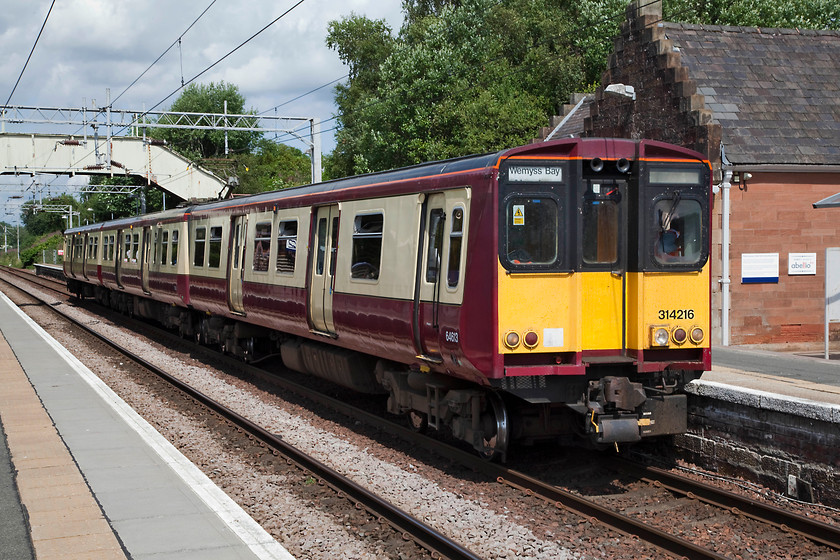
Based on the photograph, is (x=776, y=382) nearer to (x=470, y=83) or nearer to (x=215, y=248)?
(x=215, y=248)

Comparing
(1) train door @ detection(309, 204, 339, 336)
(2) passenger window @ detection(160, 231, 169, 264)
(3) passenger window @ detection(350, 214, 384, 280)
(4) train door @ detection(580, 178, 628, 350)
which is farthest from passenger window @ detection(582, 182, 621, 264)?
(2) passenger window @ detection(160, 231, 169, 264)

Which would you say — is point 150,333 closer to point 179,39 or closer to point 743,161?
point 179,39

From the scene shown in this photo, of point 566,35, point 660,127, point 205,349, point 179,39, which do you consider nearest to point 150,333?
point 205,349

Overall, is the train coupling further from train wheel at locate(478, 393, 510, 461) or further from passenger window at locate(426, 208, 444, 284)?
passenger window at locate(426, 208, 444, 284)

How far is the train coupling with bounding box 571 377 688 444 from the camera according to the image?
844 cm

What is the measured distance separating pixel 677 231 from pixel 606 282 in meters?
0.93

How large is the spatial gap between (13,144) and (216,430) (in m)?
24.6

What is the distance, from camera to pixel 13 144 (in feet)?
106

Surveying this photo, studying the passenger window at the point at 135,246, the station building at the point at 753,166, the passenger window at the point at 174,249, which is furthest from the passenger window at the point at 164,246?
the station building at the point at 753,166

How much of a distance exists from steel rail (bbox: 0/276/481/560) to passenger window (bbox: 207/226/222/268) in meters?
4.08

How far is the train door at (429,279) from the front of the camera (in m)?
9.36

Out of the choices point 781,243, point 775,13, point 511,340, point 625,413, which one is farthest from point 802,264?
point 775,13

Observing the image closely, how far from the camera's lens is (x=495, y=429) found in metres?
Result: 9.23

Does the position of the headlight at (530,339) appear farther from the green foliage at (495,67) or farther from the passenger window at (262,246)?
the green foliage at (495,67)
